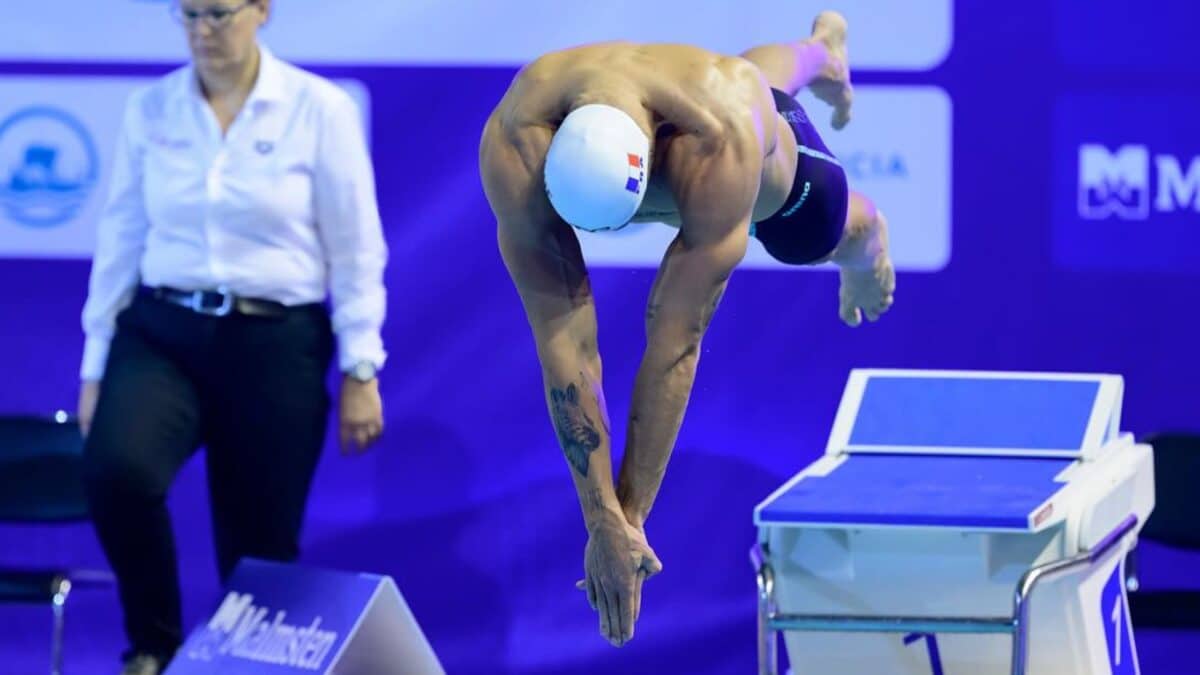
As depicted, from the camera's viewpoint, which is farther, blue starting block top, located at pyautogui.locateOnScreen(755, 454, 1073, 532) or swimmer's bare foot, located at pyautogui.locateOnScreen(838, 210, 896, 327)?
swimmer's bare foot, located at pyautogui.locateOnScreen(838, 210, 896, 327)

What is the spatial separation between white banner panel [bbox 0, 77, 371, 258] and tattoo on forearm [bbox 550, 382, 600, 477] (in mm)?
2140

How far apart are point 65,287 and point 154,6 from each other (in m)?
0.81

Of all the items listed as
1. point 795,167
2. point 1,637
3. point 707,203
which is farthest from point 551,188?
point 1,637

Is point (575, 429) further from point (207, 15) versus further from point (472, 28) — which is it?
point (472, 28)

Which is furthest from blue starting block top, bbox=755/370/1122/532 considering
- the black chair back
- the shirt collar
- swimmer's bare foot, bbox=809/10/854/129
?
the black chair back

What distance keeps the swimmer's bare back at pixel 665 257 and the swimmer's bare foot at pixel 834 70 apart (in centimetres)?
112

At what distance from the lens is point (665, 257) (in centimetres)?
302

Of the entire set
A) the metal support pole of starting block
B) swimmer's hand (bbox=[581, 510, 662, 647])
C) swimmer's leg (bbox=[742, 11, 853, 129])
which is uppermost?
swimmer's leg (bbox=[742, 11, 853, 129])

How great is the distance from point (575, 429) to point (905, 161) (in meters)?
2.10

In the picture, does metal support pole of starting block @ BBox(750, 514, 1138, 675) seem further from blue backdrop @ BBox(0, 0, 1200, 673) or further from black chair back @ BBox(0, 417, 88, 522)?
black chair back @ BBox(0, 417, 88, 522)

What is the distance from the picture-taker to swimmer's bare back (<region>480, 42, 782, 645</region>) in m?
2.93

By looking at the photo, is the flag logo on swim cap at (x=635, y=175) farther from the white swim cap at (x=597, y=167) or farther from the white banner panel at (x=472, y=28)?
Result: the white banner panel at (x=472, y=28)

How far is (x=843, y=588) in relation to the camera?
373 centimetres

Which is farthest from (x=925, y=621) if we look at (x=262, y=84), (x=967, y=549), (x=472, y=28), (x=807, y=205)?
(x=472, y=28)
